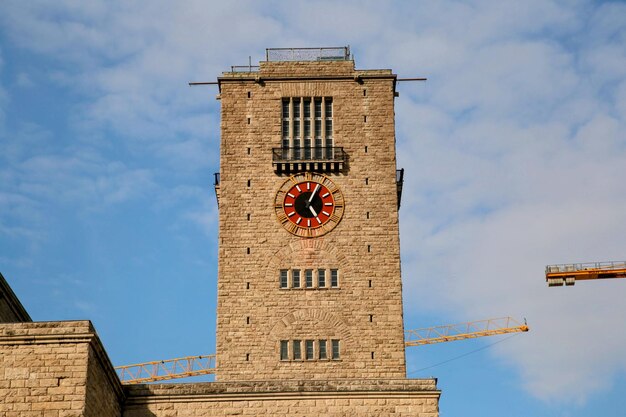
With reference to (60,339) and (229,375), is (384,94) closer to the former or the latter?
(229,375)

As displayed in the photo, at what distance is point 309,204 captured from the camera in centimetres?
7275

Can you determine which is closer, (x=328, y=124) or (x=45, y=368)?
(x=45, y=368)

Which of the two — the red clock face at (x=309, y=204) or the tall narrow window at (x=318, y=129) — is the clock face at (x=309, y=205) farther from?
the tall narrow window at (x=318, y=129)

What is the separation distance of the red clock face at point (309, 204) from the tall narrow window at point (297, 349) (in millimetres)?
6820

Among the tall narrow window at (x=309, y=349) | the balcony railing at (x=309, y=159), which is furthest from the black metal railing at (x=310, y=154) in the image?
the tall narrow window at (x=309, y=349)

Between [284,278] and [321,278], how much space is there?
2.01m

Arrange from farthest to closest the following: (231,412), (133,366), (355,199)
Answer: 1. (133,366)
2. (355,199)
3. (231,412)

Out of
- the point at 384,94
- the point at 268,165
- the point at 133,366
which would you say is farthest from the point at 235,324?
the point at 133,366

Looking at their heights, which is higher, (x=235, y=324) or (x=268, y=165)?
(x=268, y=165)

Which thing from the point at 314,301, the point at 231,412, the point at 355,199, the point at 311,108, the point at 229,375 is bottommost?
the point at 231,412

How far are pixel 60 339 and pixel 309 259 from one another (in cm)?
2359

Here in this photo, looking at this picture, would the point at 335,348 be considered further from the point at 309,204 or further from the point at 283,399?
the point at 283,399

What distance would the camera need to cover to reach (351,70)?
7631 cm

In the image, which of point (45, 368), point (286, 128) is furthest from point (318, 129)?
point (45, 368)
